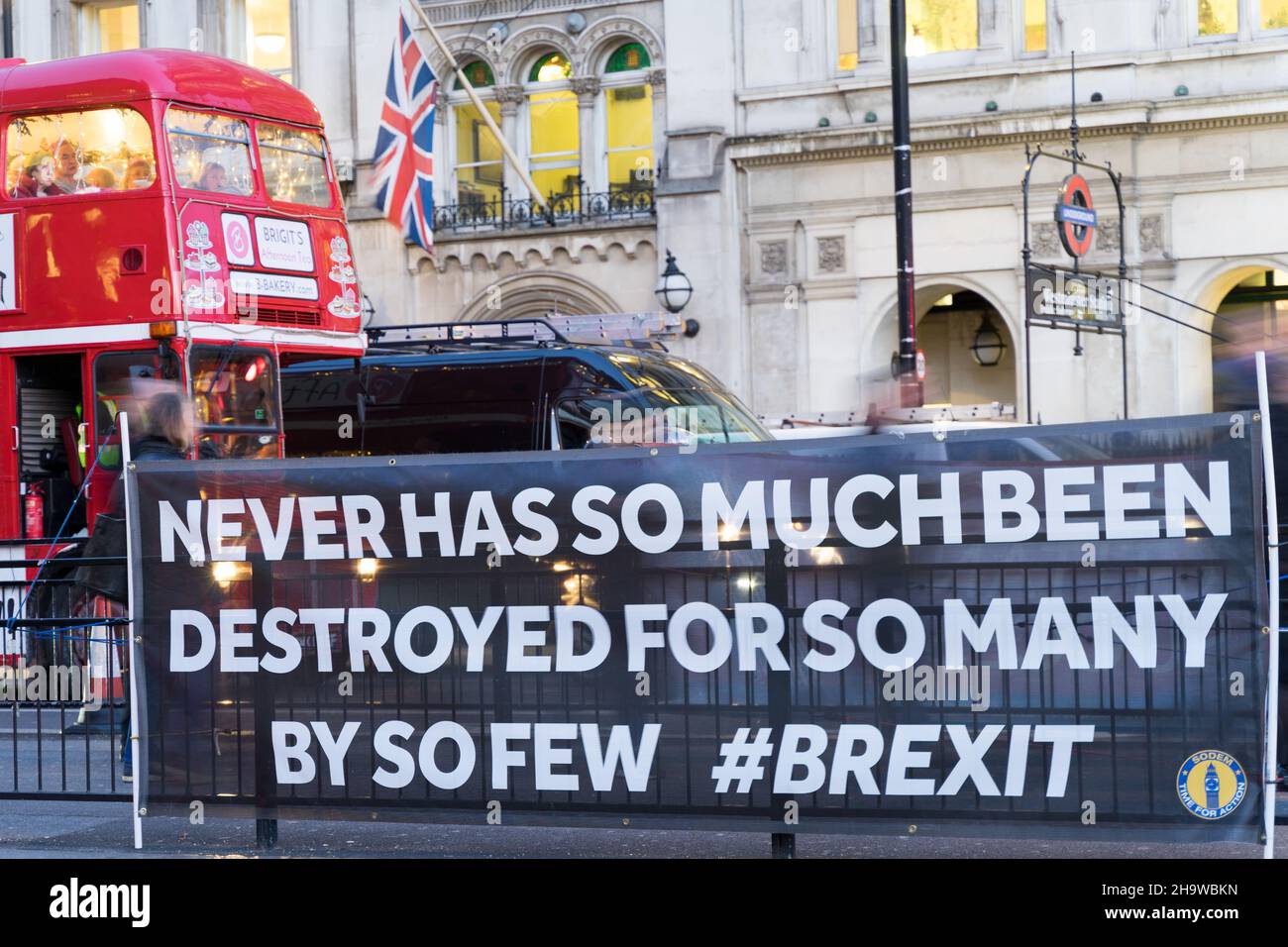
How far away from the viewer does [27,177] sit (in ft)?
50.0

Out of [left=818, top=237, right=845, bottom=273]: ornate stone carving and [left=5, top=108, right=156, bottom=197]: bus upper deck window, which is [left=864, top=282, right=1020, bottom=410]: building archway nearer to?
[left=818, top=237, right=845, bottom=273]: ornate stone carving

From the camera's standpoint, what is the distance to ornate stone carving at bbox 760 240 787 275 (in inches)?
1042

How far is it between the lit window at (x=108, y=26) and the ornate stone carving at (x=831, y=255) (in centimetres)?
1359

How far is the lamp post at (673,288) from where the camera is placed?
26.1 m

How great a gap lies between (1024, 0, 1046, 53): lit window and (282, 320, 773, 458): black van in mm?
10195

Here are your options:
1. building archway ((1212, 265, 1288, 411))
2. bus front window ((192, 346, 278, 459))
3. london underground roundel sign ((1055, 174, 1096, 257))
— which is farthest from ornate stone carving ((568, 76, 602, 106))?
bus front window ((192, 346, 278, 459))

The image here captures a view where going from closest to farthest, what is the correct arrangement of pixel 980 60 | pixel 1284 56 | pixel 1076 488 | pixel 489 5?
pixel 1076 488 < pixel 1284 56 < pixel 980 60 < pixel 489 5

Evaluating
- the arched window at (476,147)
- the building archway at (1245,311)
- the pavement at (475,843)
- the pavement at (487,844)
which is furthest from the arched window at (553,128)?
the pavement at (487,844)

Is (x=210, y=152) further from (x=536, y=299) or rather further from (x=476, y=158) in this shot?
(x=476, y=158)

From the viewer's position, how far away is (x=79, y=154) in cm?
1506
